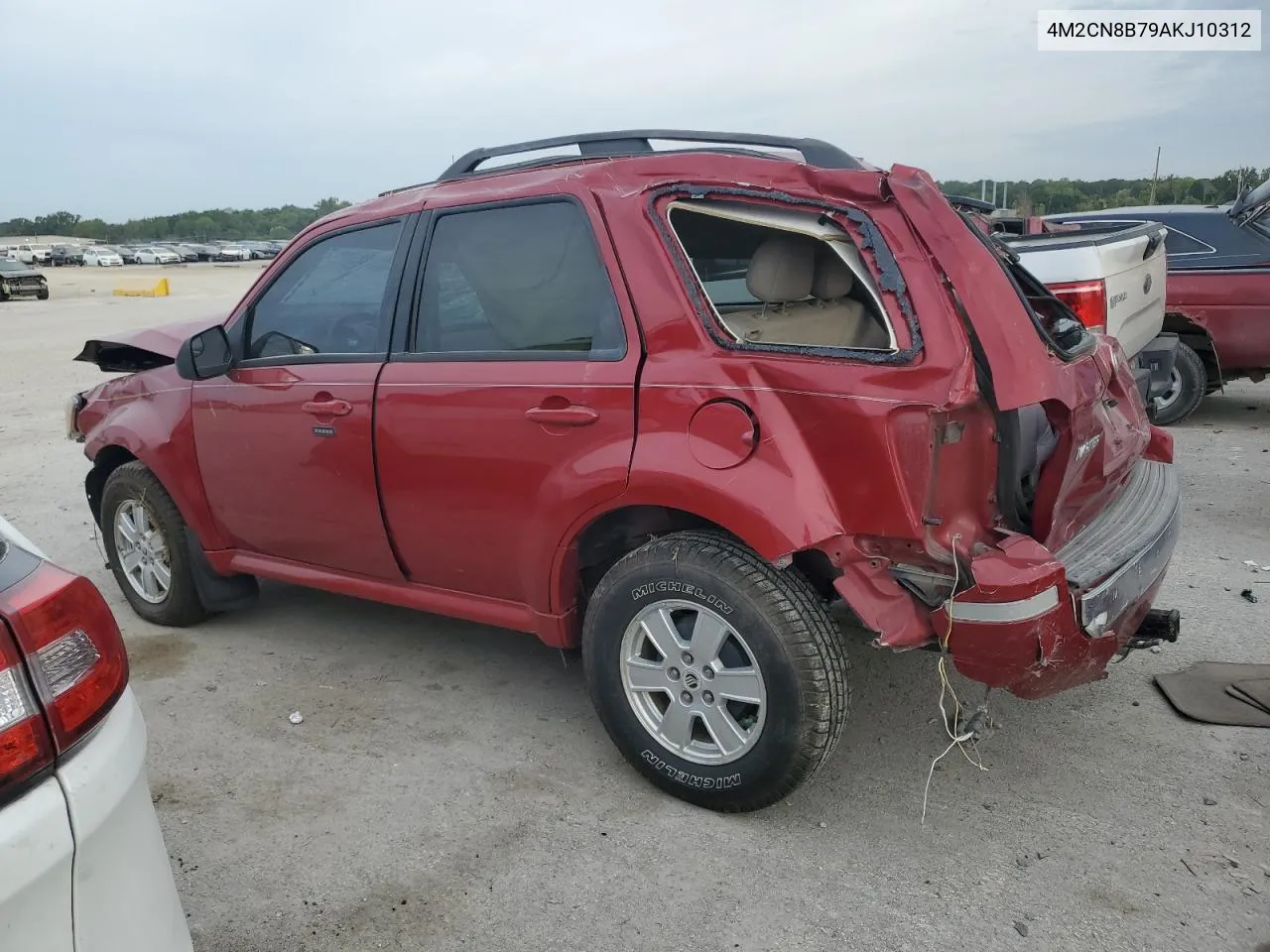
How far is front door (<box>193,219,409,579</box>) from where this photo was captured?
3650mm

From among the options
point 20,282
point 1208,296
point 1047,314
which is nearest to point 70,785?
point 1047,314

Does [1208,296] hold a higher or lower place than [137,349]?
lower

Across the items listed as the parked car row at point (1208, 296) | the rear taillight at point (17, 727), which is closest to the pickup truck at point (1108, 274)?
the parked car row at point (1208, 296)

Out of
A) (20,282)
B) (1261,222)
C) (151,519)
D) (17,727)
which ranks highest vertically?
(1261,222)

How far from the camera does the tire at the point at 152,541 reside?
4.44 metres

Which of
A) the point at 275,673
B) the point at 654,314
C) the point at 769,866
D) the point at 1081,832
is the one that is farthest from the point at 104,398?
the point at 1081,832

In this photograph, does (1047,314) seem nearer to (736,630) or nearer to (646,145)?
(646,145)

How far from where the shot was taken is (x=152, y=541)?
14.9ft

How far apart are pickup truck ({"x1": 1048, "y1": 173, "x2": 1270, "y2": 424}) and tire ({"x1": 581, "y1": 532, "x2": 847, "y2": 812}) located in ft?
20.1

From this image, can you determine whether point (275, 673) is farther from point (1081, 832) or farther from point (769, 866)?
point (1081, 832)

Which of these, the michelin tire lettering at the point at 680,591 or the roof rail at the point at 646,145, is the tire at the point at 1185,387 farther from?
the michelin tire lettering at the point at 680,591

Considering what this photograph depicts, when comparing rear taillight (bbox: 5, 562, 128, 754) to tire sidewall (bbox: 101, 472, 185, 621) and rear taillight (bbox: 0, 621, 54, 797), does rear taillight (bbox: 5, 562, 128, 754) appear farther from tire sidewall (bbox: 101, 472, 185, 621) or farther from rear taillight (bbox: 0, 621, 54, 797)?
tire sidewall (bbox: 101, 472, 185, 621)

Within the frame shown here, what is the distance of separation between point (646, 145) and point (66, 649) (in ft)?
7.69

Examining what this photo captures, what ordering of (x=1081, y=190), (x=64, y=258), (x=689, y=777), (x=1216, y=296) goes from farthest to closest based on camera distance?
(x=64, y=258), (x=1081, y=190), (x=1216, y=296), (x=689, y=777)
